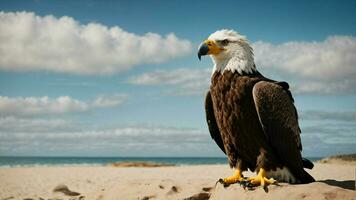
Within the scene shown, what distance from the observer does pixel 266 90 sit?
5.22 m

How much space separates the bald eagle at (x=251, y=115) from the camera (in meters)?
5.29

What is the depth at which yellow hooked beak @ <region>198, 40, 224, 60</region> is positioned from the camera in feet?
18.3

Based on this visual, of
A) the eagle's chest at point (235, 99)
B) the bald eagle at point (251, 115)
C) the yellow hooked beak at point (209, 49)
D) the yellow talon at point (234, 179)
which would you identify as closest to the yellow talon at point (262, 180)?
the bald eagle at point (251, 115)

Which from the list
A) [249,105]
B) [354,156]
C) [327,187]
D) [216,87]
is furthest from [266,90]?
[354,156]

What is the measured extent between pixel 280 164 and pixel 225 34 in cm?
185

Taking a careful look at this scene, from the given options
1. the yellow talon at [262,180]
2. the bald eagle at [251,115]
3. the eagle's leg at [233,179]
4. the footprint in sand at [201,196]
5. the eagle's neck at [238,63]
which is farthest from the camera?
the footprint in sand at [201,196]

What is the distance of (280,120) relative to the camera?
5336mm

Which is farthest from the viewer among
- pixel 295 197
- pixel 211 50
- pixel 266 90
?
pixel 211 50

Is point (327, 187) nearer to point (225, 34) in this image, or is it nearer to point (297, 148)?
point (297, 148)

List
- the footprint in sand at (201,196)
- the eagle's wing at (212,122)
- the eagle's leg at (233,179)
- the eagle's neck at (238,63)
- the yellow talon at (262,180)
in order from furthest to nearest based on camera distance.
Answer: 1. the footprint in sand at (201,196)
2. the eagle's wing at (212,122)
3. the eagle's leg at (233,179)
4. the eagle's neck at (238,63)
5. the yellow talon at (262,180)

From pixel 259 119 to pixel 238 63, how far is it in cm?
78

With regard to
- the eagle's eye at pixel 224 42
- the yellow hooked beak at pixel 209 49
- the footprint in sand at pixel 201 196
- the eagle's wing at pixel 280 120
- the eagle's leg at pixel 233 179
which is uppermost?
the eagle's eye at pixel 224 42

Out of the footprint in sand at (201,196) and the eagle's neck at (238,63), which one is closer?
the eagle's neck at (238,63)

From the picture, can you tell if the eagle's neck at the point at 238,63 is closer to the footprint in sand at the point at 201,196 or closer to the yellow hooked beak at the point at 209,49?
the yellow hooked beak at the point at 209,49
